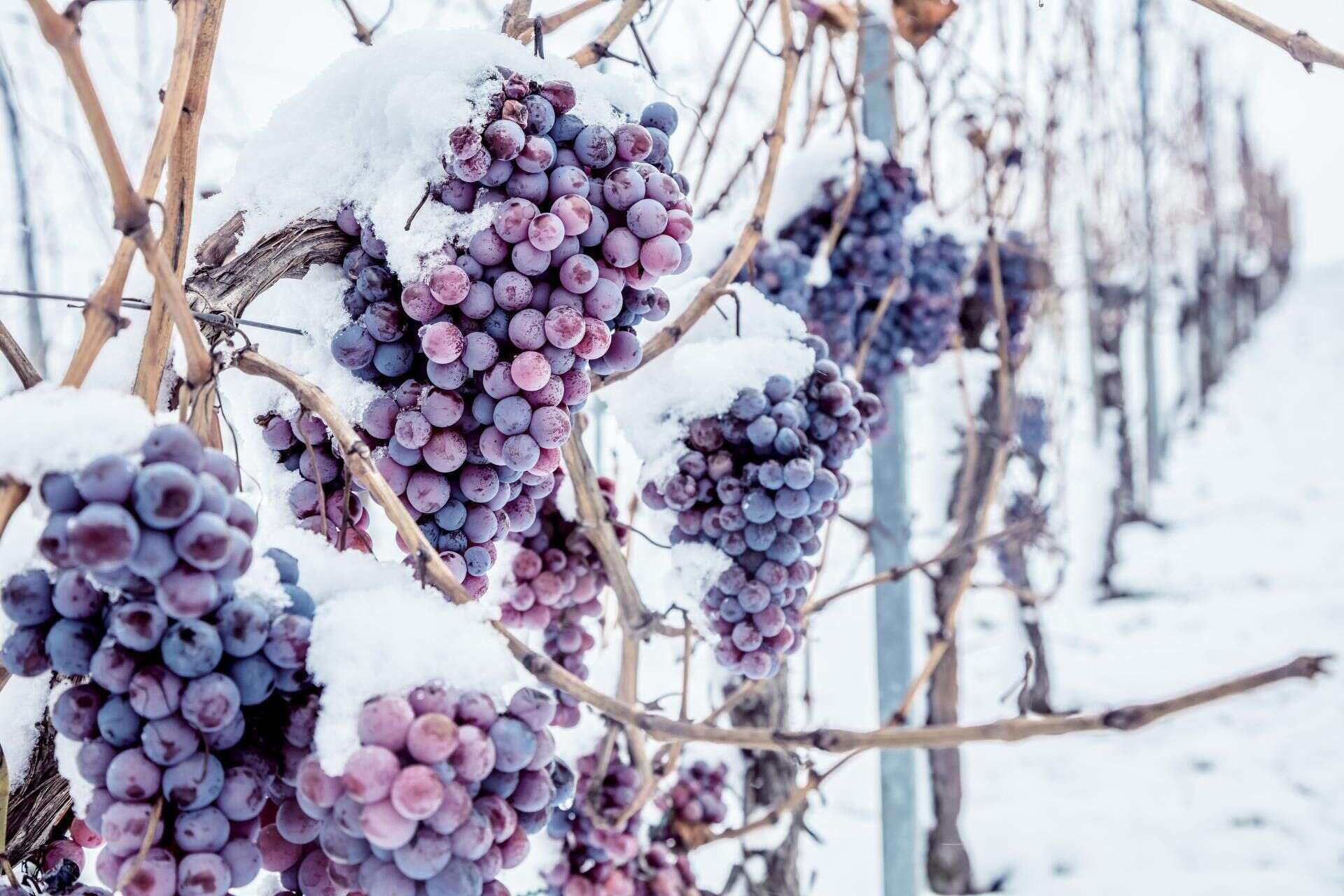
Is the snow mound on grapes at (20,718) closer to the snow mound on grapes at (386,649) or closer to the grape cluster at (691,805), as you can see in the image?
the snow mound on grapes at (386,649)

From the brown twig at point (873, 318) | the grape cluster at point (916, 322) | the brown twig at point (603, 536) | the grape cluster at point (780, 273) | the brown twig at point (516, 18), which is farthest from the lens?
the grape cluster at point (916, 322)

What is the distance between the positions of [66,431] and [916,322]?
141 cm

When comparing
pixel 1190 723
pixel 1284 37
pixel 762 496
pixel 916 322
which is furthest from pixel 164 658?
pixel 1190 723

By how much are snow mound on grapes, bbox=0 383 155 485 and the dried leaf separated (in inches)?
39.6

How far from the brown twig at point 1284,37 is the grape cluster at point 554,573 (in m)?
0.66

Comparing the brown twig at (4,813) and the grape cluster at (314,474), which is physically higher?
the grape cluster at (314,474)

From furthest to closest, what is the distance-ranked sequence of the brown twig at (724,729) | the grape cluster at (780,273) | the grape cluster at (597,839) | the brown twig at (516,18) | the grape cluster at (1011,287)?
the grape cluster at (1011,287) < the grape cluster at (780,273) < the grape cluster at (597,839) < the brown twig at (516,18) < the brown twig at (724,729)

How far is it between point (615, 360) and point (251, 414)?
269 mm

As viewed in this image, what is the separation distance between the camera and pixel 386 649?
453 millimetres

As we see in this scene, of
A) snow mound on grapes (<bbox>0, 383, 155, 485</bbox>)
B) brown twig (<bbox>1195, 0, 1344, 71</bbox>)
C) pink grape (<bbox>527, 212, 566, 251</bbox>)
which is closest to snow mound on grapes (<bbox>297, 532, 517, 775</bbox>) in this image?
snow mound on grapes (<bbox>0, 383, 155, 485</bbox>)

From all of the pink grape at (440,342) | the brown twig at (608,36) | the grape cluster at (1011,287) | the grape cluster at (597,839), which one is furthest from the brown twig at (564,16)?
the grape cluster at (1011,287)

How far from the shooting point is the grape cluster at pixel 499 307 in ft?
2.01

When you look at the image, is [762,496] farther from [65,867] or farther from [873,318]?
[873,318]

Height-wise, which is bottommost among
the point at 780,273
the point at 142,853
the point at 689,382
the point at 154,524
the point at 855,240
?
the point at 142,853
